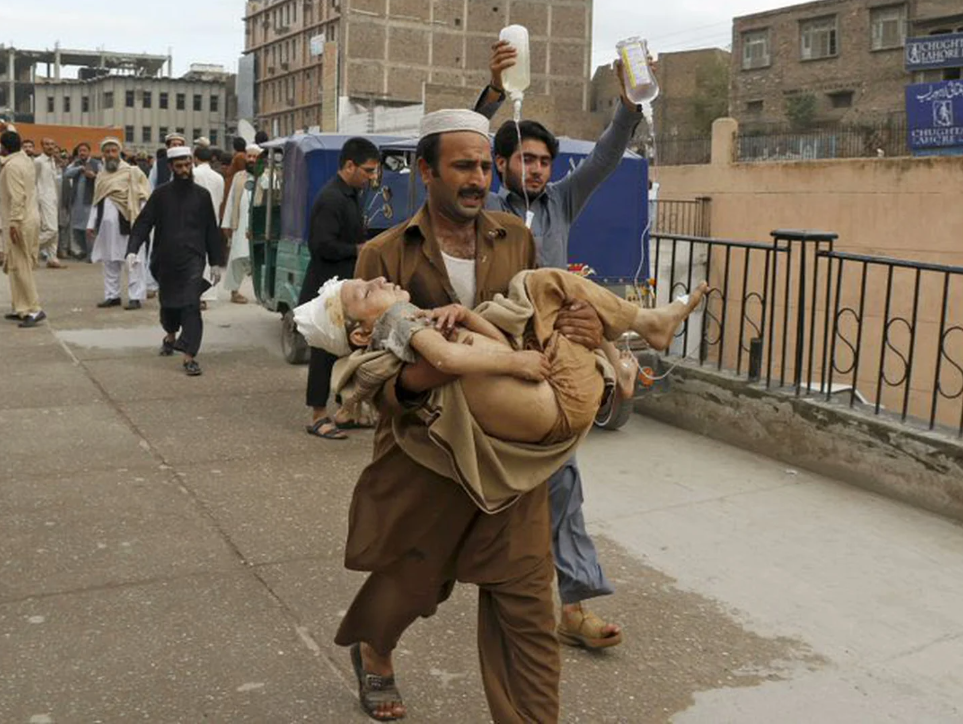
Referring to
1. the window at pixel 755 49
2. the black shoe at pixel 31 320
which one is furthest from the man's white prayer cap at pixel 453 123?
the window at pixel 755 49

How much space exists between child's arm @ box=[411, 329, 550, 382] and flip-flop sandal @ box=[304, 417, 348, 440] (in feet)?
14.5

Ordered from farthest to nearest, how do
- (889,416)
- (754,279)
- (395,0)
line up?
(395,0)
(754,279)
(889,416)

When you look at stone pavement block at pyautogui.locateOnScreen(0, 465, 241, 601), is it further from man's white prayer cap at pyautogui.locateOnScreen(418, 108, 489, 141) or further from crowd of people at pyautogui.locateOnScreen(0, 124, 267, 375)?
crowd of people at pyautogui.locateOnScreen(0, 124, 267, 375)

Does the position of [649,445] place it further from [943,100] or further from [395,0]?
[395,0]

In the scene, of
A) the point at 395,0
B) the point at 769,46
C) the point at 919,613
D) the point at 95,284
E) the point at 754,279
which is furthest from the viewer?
the point at 395,0

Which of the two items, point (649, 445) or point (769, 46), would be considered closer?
point (649, 445)

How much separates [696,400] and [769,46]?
4428cm

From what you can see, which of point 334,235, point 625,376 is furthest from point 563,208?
point 334,235

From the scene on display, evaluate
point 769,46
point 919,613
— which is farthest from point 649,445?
point 769,46

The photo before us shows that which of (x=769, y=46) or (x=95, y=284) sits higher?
(x=769, y=46)

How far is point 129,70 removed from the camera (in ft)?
395

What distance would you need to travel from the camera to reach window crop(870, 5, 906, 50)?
139ft

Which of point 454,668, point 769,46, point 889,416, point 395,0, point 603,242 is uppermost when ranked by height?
point 395,0

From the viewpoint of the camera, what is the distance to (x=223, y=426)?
728 centimetres
